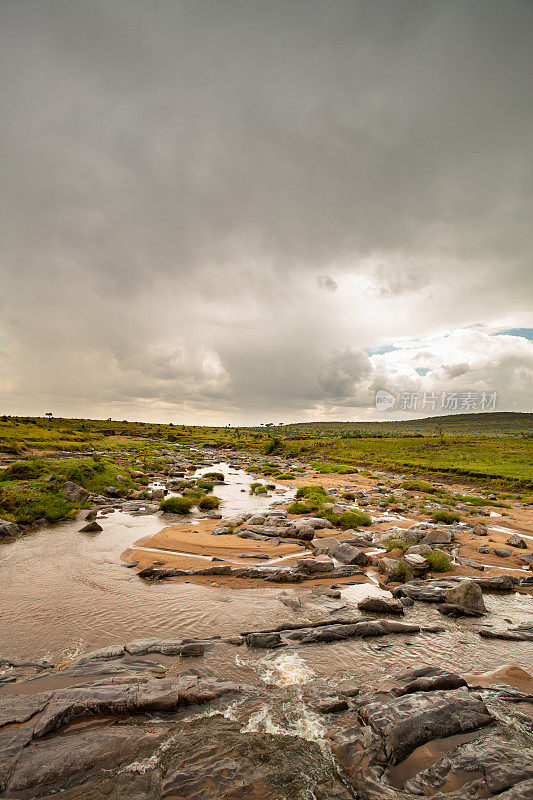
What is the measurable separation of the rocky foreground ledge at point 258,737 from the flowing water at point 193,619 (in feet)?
2.95

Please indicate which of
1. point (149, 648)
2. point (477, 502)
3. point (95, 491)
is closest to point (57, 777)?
point (149, 648)

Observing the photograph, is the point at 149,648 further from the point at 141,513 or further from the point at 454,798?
the point at 141,513

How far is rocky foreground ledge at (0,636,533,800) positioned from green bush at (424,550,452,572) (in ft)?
26.6

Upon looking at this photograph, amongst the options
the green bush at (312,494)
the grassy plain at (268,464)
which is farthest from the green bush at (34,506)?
the green bush at (312,494)

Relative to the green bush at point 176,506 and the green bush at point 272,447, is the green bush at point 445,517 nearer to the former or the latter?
the green bush at point 176,506

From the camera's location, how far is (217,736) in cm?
702

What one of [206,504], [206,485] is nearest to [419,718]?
[206,504]

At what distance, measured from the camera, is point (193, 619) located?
40.7 feet

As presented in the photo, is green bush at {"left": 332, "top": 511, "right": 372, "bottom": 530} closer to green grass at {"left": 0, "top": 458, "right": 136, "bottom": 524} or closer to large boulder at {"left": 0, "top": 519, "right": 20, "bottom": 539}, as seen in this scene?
green grass at {"left": 0, "top": 458, "right": 136, "bottom": 524}

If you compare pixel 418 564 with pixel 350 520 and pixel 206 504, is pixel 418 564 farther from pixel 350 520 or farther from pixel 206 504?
pixel 206 504

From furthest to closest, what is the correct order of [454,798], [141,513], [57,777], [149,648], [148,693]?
[141,513], [149,648], [148,693], [57,777], [454,798]

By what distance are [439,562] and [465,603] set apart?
4101mm

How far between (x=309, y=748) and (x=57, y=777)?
181 inches

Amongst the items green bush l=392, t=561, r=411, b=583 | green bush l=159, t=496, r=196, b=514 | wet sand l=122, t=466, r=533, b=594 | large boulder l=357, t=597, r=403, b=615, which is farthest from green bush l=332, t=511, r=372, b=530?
green bush l=159, t=496, r=196, b=514
